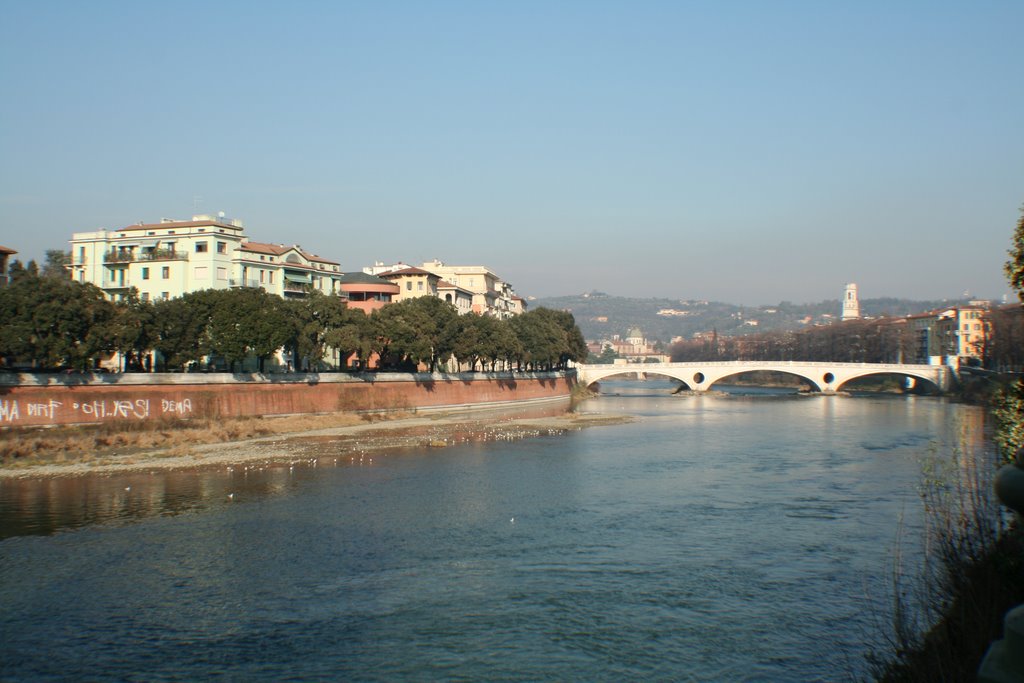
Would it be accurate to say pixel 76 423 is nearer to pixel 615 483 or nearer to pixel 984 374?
pixel 615 483

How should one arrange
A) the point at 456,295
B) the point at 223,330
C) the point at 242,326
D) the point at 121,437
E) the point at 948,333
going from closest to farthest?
the point at 121,437 → the point at 223,330 → the point at 242,326 → the point at 456,295 → the point at 948,333

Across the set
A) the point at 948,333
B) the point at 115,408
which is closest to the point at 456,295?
the point at 115,408

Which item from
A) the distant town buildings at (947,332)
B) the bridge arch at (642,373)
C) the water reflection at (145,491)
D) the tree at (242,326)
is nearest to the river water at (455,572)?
the water reflection at (145,491)

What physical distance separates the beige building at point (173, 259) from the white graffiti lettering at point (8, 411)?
61.7 feet

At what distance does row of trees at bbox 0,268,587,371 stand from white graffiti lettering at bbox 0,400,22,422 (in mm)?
2236

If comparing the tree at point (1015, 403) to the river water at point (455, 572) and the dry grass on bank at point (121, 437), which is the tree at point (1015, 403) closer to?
the river water at point (455, 572)

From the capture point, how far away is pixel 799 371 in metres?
91.4

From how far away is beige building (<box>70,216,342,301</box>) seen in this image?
56344 millimetres

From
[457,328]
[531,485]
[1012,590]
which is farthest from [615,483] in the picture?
[457,328]

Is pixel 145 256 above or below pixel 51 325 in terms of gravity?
above

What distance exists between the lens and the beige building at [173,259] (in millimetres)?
56344

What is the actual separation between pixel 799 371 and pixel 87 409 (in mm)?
71569

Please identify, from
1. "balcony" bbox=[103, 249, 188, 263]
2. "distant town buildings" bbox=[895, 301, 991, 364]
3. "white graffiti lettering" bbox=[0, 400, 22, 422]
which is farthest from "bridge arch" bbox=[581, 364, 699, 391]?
"white graffiti lettering" bbox=[0, 400, 22, 422]

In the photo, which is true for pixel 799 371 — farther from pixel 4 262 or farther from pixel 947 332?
pixel 4 262
